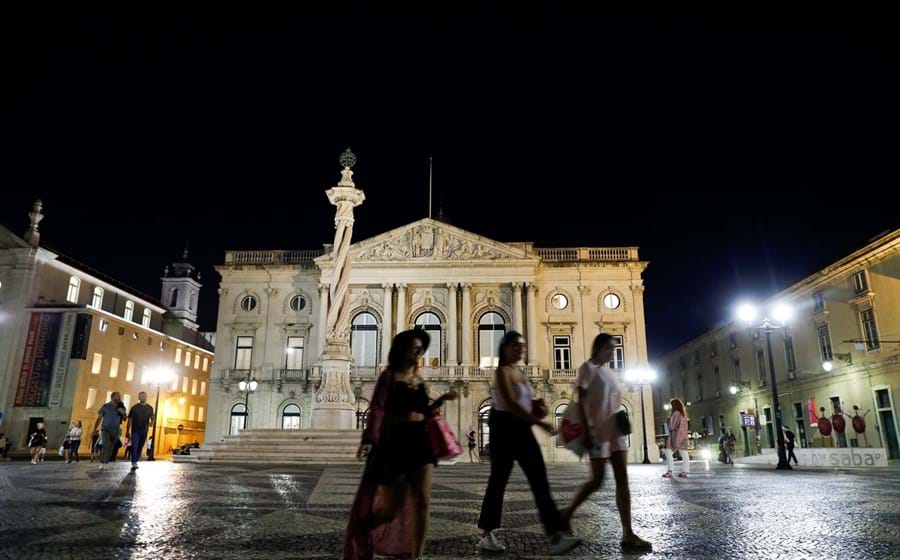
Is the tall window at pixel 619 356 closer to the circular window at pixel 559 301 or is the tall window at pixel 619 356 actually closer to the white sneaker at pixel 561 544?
the circular window at pixel 559 301

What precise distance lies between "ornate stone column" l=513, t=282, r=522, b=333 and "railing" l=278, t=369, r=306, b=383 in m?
14.0

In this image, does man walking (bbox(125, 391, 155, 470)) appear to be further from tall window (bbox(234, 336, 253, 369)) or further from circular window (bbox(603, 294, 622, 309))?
circular window (bbox(603, 294, 622, 309))

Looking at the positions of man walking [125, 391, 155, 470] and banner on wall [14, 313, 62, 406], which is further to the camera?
banner on wall [14, 313, 62, 406]

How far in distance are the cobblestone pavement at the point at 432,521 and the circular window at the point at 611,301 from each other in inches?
1246

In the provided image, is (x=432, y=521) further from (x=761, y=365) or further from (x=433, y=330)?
(x=761, y=365)

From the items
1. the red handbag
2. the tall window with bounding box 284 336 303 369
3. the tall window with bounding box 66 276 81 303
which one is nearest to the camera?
the red handbag

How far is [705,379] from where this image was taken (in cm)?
5278

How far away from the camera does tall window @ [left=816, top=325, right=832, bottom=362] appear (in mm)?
34031

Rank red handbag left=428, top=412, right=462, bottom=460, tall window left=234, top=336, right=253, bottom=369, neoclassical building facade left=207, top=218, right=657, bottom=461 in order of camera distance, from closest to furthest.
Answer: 1. red handbag left=428, top=412, right=462, bottom=460
2. neoclassical building facade left=207, top=218, right=657, bottom=461
3. tall window left=234, top=336, right=253, bottom=369

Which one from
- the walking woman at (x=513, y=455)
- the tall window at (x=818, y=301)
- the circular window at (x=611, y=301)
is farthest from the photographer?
the circular window at (x=611, y=301)

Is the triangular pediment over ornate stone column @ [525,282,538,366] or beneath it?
over

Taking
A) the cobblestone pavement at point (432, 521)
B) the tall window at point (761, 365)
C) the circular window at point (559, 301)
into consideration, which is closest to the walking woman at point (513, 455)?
the cobblestone pavement at point (432, 521)

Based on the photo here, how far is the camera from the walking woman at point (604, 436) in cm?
479

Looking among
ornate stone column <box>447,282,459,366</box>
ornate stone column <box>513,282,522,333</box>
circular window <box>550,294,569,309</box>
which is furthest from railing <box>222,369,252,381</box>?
circular window <box>550,294,569,309</box>
